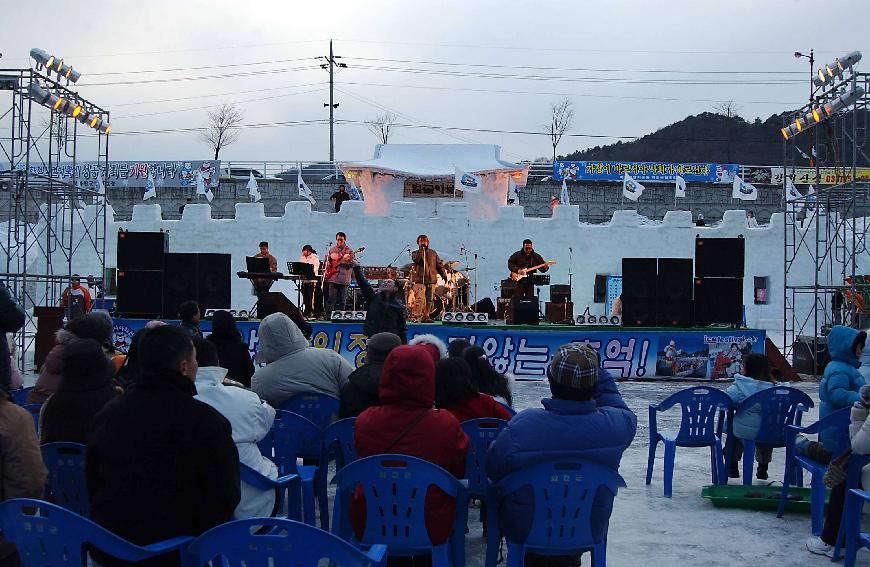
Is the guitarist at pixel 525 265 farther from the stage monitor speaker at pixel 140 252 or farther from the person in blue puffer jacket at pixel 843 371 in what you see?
the person in blue puffer jacket at pixel 843 371

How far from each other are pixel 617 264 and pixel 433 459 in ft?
57.9

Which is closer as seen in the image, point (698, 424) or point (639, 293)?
point (698, 424)

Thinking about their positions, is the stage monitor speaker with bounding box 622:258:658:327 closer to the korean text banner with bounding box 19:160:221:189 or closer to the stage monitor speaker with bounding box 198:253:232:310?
the stage monitor speaker with bounding box 198:253:232:310

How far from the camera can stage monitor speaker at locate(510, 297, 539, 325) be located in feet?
41.7

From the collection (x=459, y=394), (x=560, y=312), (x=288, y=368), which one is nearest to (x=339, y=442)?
(x=459, y=394)

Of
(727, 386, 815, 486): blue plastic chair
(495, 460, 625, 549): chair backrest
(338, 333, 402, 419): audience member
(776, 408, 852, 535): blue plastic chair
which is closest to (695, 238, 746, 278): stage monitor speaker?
(727, 386, 815, 486): blue plastic chair

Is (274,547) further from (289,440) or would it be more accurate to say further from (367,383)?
(367,383)

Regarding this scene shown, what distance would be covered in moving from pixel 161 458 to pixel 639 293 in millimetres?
10525

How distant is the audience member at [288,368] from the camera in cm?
499

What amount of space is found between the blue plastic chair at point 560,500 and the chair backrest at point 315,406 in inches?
72.1

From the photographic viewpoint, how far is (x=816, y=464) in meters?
4.67

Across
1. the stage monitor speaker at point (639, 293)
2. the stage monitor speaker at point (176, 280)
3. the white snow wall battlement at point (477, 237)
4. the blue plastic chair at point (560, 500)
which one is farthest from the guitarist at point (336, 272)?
the blue plastic chair at point (560, 500)

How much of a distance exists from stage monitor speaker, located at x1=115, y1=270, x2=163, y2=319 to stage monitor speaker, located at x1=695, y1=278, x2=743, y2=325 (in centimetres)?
767

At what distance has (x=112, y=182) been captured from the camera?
35812 millimetres
